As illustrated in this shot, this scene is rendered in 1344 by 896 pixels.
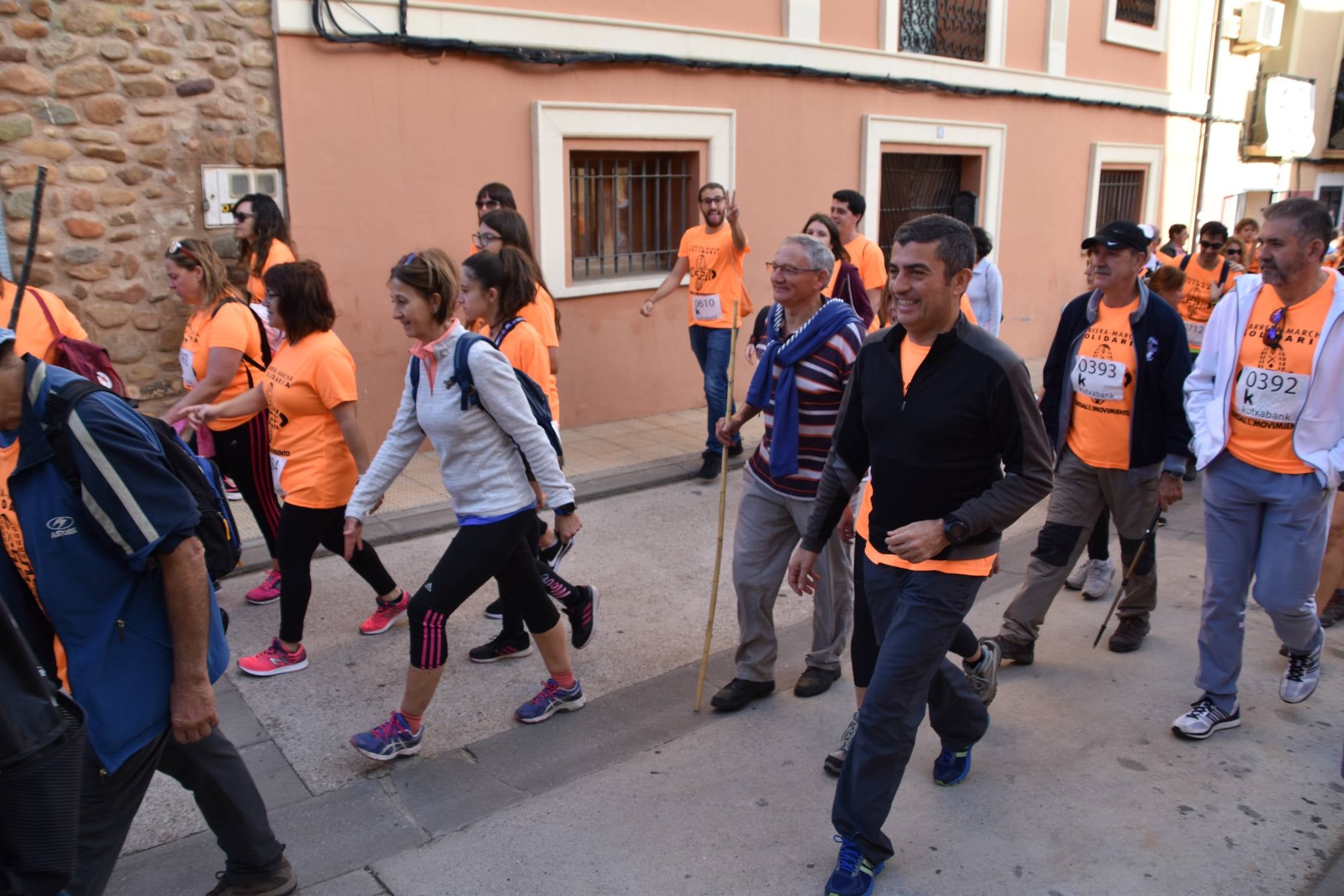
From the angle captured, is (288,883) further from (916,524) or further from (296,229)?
(296,229)

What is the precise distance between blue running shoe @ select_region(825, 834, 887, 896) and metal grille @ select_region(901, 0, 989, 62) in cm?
980

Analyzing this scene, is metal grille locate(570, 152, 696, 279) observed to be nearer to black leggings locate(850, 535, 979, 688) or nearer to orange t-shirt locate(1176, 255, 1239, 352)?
orange t-shirt locate(1176, 255, 1239, 352)

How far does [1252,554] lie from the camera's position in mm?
3959

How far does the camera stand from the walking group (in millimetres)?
2459

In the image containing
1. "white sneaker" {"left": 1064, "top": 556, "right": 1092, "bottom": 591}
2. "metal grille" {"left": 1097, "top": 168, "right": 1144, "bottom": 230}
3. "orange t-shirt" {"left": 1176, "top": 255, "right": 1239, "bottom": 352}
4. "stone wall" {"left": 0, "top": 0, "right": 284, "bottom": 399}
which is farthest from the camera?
"metal grille" {"left": 1097, "top": 168, "right": 1144, "bottom": 230}

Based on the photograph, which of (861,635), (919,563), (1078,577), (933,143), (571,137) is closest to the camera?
(919,563)

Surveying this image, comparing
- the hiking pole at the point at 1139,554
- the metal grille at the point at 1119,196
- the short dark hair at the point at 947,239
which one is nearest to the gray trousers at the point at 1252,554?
the hiking pole at the point at 1139,554

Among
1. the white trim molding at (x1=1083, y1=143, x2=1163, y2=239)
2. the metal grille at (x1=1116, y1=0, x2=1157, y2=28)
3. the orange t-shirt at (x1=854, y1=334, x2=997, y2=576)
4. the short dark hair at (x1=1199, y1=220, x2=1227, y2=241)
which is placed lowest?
the orange t-shirt at (x1=854, y1=334, x2=997, y2=576)

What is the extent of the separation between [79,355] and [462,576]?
6.96ft

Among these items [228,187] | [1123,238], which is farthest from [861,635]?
[228,187]

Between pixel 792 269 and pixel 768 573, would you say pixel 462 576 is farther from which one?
pixel 792 269

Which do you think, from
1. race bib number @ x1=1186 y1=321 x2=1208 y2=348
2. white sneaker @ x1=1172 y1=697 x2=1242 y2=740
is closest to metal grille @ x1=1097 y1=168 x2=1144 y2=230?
race bib number @ x1=1186 y1=321 x2=1208 y2=348

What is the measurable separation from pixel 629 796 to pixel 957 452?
1.63 meters

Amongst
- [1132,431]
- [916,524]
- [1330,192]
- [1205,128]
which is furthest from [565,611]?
[1330,192]
